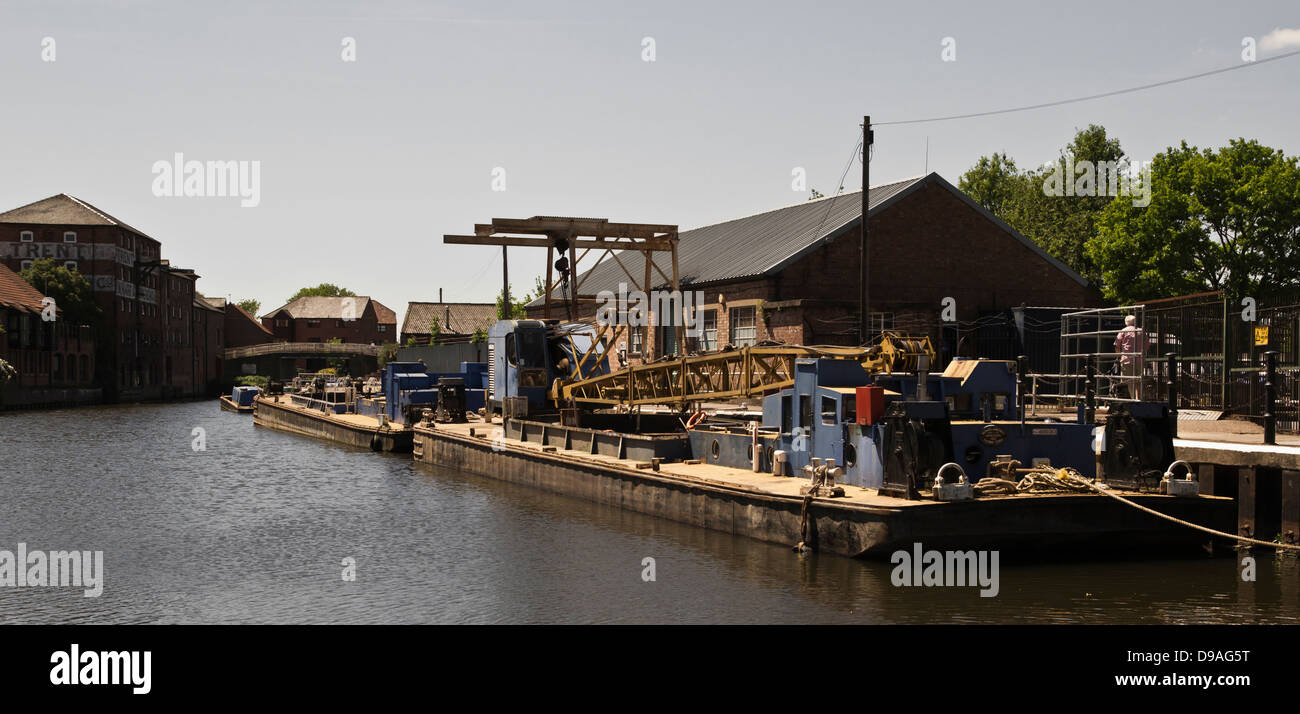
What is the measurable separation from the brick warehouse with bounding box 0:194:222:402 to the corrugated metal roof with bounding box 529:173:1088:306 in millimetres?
52235

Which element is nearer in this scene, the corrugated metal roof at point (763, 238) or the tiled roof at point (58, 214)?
the corrugated metal roof at point (763, 238)

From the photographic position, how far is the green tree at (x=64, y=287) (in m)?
77.3

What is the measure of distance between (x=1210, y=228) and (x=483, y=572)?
142ft

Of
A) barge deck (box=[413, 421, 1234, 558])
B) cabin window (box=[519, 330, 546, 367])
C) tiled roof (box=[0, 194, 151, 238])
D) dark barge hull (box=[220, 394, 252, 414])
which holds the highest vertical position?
tiled roof (box=[0, 194, 151, 238])

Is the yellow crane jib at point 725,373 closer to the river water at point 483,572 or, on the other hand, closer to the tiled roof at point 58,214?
the river water at point 483,572

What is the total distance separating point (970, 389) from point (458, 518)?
11.6 m

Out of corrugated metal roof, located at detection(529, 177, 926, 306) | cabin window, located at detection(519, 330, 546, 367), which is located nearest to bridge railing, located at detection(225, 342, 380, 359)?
corrugated metal roof, located at detection(529, 177, 926, 306)

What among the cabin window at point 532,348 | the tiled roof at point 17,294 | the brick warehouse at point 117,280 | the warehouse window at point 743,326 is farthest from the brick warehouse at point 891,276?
the brick warehouse at point 117,280

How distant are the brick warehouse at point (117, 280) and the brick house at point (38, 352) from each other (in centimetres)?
271

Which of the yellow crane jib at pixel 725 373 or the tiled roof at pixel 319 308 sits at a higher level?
the tiled roof at pixel 319 308

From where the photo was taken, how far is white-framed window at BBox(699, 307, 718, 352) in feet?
132

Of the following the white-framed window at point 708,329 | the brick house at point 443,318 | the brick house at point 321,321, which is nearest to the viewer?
the white-framed window at point 708,329

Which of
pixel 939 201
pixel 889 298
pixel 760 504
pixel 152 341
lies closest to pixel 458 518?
pixel 760 504

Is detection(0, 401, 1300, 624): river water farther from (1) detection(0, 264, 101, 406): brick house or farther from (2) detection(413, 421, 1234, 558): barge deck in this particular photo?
(1) detection(0, 264, 101, 406): brick house
